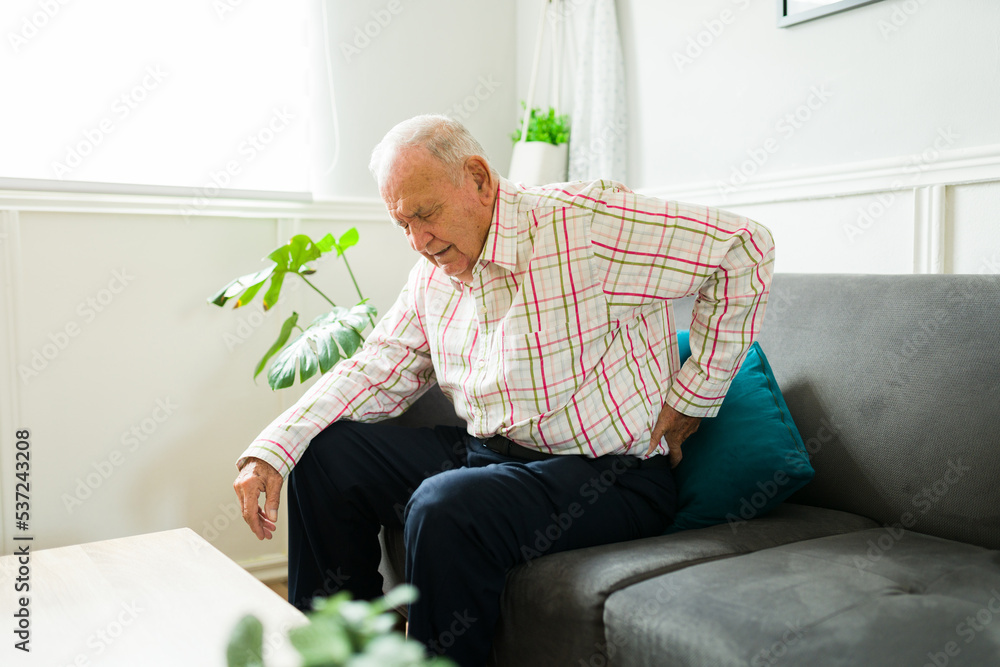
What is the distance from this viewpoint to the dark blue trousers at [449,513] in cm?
120

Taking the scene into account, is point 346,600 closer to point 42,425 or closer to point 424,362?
point 424,362

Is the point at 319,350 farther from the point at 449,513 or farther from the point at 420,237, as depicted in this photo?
the point at 449,513

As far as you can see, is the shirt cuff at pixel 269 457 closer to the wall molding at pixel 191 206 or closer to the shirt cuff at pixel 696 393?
the shirt cuff at pixel 696 393

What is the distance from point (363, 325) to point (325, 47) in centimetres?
95

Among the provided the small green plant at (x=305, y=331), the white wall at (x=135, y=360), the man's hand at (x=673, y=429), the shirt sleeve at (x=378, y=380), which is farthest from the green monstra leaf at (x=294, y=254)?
the man's hand at (x=673, y=429)

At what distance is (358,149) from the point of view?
8.29 ft

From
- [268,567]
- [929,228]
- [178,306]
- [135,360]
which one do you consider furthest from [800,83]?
[268,567]

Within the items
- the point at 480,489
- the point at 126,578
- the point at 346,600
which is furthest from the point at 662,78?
the point at 346,600

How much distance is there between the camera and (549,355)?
4.62 ft

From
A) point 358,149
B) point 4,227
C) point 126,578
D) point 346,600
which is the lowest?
point 126,578

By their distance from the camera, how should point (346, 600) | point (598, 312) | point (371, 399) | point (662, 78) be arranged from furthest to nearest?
point (662, 78)
point (371, 399)
point (598, 312)
point (346, 600)

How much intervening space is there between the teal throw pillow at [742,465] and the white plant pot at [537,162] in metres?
1.22

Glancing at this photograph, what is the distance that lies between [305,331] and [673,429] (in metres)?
1.08

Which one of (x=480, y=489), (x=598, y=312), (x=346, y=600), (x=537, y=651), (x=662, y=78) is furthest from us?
(x=662, y=78)
